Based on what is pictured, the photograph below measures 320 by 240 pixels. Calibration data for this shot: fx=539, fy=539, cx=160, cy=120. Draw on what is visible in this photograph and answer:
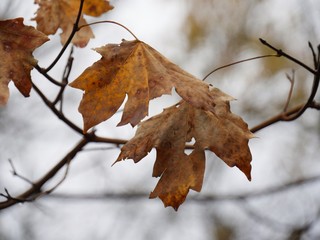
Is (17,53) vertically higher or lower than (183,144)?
higher

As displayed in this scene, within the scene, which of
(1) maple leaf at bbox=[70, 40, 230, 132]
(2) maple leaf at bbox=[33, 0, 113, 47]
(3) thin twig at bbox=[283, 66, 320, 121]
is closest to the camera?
(1) maple leaf at bbox=[70, 40, 230, 132]

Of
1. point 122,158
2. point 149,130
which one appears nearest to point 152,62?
point 149,130

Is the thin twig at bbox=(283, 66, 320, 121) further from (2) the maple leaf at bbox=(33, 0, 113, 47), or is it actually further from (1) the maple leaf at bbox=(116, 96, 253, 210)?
(2) the maple leaf at bbox=(33, 0, 113, 47)

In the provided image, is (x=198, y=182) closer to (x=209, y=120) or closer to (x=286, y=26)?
(x=209, y=120)

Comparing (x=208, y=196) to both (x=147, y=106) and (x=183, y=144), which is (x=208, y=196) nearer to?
(x=183, y=144)

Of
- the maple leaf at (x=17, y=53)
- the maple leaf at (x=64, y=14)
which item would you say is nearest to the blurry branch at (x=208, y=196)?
the maple leaf at (x=64, y=14)

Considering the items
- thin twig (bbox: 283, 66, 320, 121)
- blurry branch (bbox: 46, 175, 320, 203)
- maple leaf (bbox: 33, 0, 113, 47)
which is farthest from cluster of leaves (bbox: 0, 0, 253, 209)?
blurry branch (bbox: 46, 175, 320, 203)

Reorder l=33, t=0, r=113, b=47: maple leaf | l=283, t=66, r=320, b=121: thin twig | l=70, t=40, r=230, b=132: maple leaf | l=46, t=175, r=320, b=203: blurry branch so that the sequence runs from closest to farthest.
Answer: l=70, t=40, r=230, b=132: maple leaf → l=283, t=66, r=320, b=121: thin twig → l=33, t=0, r=113, b=47: maple leaf → l=46, t=175, r=320, b=203: blurry branch

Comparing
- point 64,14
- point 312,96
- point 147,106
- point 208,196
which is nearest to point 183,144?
point 147,106
